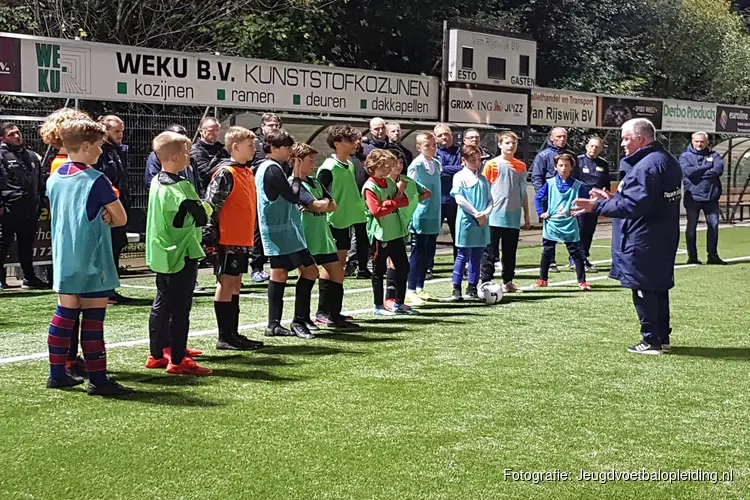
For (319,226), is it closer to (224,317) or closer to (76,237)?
(224,317)

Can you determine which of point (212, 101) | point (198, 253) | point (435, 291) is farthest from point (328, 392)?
point (212, 101)

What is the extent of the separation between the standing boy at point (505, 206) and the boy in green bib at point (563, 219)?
0.66 m

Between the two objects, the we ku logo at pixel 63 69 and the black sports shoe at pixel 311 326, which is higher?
the we ku logo at pixel 63 69

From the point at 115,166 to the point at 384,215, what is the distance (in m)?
3.01

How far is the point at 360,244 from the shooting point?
13.1 m

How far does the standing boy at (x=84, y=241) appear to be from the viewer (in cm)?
634

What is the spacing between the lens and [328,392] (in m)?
6.64

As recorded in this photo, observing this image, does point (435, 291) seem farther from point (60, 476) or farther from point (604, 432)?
point (60, 476)

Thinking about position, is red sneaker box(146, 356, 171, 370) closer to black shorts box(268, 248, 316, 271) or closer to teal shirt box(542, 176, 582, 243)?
black shorts box(268, 248, 316, 271)

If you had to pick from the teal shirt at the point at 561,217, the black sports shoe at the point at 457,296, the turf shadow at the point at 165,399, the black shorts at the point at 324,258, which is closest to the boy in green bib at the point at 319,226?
the black shorts at the point at 324,258

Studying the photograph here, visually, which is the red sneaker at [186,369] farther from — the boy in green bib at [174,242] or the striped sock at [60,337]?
the striped sock at [60,337]

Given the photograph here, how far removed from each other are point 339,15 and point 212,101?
15.1 metres

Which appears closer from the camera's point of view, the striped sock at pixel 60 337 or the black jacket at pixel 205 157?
the striped sock at pixel 60 337

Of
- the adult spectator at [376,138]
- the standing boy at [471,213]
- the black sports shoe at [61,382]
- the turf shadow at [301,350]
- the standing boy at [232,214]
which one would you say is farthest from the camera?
the adult spectator at [376,138]
